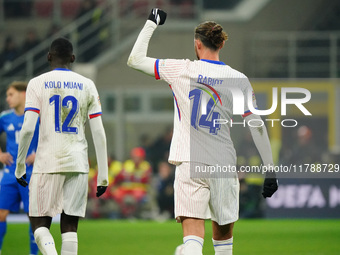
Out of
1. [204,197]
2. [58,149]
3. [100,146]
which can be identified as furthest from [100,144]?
[204,197]

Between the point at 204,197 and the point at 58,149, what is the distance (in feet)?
4.56

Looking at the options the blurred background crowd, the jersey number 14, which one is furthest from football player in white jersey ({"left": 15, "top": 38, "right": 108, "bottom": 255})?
the blurred background crowd

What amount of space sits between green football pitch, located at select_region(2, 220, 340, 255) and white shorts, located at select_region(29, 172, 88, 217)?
379cm

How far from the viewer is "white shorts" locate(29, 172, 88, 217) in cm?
650

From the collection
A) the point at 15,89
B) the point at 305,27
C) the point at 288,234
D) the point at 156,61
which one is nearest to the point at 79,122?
the point at 156,61

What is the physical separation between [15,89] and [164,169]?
29.7 feet

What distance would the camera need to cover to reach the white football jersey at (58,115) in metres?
6.48

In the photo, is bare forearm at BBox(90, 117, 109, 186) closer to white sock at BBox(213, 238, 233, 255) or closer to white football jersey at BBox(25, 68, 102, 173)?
white football jersey at BBox(25, 68, 102, 173)

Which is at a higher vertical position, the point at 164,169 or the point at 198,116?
the point at 198,116

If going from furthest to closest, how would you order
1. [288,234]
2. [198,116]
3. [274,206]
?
[274,206] → [288,234] → [198,116]

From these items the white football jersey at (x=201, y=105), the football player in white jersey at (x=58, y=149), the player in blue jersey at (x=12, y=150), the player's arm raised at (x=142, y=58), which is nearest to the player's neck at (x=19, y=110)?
the player in blue jersey at (x=12, y=150)

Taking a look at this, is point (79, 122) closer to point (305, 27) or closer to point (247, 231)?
point (247, 231)

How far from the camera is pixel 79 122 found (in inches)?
261

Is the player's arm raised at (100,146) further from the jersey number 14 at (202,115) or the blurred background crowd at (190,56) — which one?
the blurred background crowd at (190,56)
